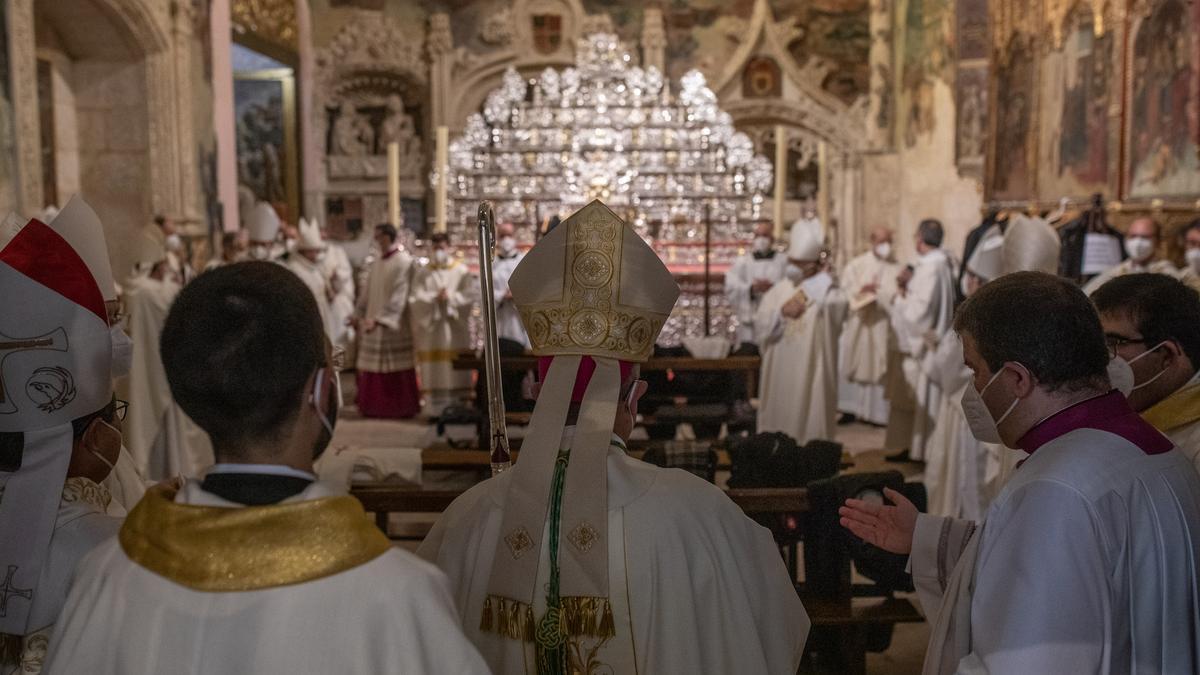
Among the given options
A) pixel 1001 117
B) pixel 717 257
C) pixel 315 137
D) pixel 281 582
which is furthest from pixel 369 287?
pixel 281 582

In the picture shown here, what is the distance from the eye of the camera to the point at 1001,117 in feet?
40.2

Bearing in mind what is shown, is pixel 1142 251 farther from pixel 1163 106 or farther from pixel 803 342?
pixel 803 342

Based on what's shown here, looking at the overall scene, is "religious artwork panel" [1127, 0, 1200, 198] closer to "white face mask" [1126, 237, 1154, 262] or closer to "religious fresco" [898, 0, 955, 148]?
"white face mask" [1126, 237, 1154, 262]

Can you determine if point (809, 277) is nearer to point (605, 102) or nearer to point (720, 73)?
point (605, 102)

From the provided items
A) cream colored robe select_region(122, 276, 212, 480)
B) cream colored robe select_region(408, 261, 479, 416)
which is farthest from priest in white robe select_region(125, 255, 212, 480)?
cream colored robe select_region(408, 261, 479, 416)

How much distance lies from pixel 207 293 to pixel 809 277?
7.43 metres

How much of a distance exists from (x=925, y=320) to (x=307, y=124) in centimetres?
1227

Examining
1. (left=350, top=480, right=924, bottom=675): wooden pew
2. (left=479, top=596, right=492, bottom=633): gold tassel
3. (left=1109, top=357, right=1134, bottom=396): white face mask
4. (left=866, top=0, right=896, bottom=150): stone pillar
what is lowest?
(left=350, top=480, right=924, bottom=675): wooden pew

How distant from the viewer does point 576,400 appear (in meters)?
2.37

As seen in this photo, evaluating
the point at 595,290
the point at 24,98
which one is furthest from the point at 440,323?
the point at 595,290

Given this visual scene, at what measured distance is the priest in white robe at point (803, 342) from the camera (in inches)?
338

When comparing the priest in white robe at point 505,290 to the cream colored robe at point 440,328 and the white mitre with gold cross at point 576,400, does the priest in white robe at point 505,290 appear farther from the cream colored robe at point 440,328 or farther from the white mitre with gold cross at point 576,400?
the white mitre with gold cross at point 576,400

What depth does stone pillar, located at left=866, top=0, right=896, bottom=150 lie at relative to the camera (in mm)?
17000

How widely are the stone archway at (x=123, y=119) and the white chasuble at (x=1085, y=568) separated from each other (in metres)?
10.4
